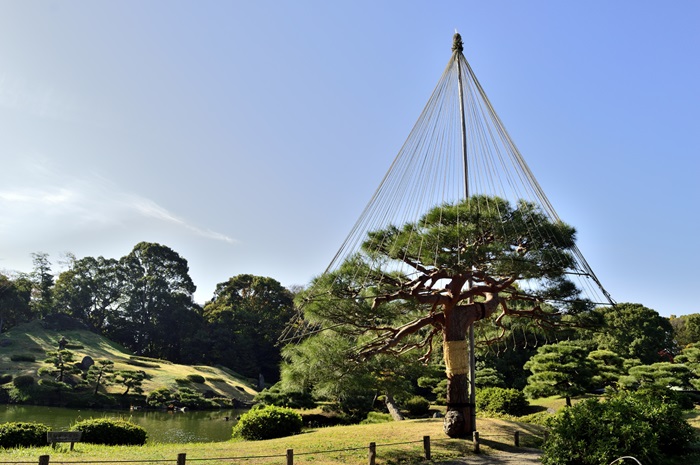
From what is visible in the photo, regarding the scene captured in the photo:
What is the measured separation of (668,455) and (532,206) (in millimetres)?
6726

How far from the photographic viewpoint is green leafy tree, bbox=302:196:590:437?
12281mm

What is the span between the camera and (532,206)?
13.6 metres

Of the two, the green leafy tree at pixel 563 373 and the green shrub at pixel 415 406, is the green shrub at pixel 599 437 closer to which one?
the green leafy tree at pixel 563 373

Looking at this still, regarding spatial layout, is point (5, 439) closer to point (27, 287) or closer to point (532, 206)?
point (532, 206)

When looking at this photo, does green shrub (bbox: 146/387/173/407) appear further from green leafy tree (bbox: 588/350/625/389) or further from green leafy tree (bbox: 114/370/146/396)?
green leafy tree (bbox: 588/350/625/389)

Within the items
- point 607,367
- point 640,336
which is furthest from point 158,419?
point 640,336

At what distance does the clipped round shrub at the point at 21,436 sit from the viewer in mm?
12703

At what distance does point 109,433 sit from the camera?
47.5ft

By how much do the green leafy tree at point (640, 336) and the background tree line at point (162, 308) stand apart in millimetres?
31140

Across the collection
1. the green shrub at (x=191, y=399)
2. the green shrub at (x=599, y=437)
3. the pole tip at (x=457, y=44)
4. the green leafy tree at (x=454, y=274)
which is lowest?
the green shrub at (x=191, y=399)

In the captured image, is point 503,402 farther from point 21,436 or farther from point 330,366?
point 21,436

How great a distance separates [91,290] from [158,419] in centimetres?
3029

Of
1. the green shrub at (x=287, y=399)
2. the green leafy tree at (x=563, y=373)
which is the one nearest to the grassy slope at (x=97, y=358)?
the green shrub at (x=287, y=399)

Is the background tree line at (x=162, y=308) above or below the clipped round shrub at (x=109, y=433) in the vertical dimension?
above
